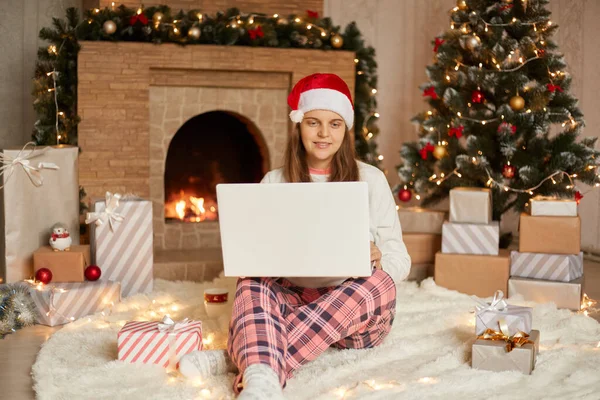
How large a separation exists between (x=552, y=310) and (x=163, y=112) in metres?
2.11

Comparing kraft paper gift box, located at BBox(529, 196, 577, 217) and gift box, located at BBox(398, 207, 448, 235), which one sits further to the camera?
gift box, located at BBox(398, 207, 448, 235)

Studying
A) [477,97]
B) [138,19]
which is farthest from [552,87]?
[138,19]

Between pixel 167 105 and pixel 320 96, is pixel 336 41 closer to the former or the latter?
pixel 167 105

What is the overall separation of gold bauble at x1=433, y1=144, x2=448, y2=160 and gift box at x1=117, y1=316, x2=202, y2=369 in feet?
5.95

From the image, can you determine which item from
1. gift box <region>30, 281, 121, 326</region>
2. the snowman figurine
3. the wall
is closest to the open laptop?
gift box <region>30, 281, 121, 326</region>

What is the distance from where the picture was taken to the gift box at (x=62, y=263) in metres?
2.77

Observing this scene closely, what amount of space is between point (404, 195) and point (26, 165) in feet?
5.63

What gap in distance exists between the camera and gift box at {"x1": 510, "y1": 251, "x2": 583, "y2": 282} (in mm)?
3057

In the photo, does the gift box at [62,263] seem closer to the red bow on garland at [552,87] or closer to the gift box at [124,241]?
the gift box at [124,241]

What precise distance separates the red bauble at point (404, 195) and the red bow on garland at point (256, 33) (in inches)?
41.9

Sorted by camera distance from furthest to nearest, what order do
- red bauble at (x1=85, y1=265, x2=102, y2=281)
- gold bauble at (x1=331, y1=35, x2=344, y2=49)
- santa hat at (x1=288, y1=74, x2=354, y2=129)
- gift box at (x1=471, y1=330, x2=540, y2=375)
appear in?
gold bauble at (x1=331, y1=35, x2=344, y2=49)
red bauble at (x1=85, y1=265, x2=102, y2=281)
santa hat at (x1=288, y1=74, x2=354, y2=129)
gift box at (x1=471, y1=330, x2=540, y2=375)

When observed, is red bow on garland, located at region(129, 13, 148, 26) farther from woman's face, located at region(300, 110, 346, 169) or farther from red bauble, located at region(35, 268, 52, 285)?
woman's face, located at region(300, 110, 346, 169)

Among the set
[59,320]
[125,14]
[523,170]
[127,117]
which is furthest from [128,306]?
[523,170]

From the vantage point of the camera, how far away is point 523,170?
11.0 feet
